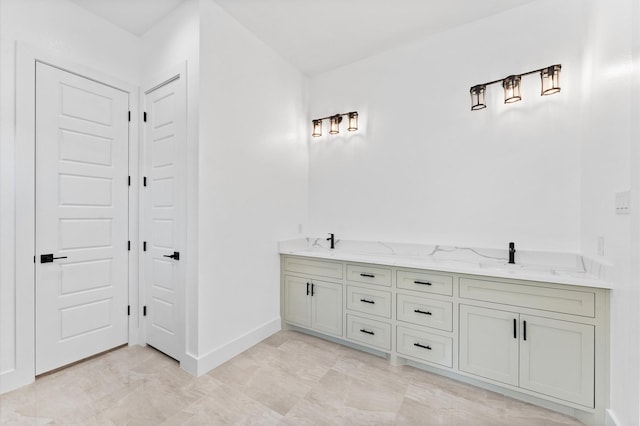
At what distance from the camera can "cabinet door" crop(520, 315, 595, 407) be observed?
173cm

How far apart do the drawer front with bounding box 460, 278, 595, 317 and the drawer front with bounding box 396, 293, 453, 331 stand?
197 mm

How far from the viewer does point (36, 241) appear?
2.14 metres

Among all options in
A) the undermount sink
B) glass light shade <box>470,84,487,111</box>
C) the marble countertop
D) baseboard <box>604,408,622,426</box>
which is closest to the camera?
baseboard <box>604,408,622,426</box>

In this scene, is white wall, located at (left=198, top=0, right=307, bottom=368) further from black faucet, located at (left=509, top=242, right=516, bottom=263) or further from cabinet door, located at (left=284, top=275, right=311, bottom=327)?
black faucet, located at (left=509, top=242, right=516, bottom=263)

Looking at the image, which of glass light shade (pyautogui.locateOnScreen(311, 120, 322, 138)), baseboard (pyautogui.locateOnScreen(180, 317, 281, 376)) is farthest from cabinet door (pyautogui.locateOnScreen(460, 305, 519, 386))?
glass light shade (pyautogui.locateOnScreen(311, 120, 322, 138))

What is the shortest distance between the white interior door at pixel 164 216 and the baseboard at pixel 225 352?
0.56ft

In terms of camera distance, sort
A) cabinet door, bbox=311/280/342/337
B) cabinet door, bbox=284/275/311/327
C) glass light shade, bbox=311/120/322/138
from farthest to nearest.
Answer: glass light shade, bbox=311/120/322/138
cabinet door, bbox=284/275/311/327
cabinet door, bbox=311/280/342/337

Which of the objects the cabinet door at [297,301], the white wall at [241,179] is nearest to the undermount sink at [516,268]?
the cabinet door at [297,301]

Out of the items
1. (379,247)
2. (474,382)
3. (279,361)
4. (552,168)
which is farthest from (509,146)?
(279,361)

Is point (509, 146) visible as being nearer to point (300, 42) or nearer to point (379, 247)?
point (379, 247)

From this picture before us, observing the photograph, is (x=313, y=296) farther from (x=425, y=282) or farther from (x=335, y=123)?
(x=335, y=123)

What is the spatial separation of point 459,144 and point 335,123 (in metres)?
1.36

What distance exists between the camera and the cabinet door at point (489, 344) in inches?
76.9

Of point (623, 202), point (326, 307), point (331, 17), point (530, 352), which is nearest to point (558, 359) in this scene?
point (530, 352)
